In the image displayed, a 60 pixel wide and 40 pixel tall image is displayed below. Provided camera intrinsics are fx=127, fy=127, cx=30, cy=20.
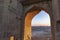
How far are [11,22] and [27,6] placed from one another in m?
1.26

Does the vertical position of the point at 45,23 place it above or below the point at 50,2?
below

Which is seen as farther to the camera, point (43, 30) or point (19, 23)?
point (43, 30)

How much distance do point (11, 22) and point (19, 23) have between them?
0.46m

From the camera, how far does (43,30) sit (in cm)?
1272

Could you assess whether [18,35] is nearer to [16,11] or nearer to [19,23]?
[19,23]

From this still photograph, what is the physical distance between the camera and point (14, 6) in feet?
23.3

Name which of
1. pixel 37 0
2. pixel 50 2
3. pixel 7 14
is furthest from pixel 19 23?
pixel 50 2

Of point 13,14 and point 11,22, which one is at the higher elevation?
point 13,14

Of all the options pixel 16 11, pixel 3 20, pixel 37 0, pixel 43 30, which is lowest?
pixel 43 30

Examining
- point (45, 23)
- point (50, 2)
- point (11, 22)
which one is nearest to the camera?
point (50, 2)

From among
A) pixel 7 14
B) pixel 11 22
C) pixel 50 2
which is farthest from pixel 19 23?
pixel 50 2

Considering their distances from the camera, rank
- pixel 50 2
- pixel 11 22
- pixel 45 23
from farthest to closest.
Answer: pixel 45 23
pixel 11 22
pixel 50 2

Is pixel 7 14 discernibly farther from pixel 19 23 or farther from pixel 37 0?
pixel 37 0

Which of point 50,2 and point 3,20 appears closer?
point 50,2
